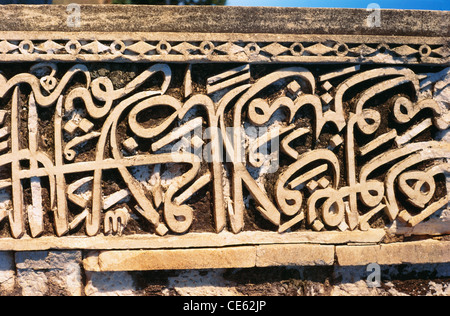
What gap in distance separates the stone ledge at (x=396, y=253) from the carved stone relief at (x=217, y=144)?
0.12 m

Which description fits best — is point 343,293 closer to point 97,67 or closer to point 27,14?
point 97,67

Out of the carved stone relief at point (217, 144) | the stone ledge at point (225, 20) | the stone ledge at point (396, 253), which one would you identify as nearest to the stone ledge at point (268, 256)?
the stone ledge at point (396, 253)

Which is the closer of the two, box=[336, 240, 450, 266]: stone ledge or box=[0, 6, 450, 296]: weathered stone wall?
box=[0, 6, 450, 296]: weathered stone wall

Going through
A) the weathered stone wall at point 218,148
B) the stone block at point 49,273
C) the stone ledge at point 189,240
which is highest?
the weathered stone wall at point 218,148

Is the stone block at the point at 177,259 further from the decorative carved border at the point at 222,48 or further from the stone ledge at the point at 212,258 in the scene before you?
the decorative carved border at the point at 222,48

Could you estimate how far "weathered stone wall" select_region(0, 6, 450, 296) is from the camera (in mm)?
1983

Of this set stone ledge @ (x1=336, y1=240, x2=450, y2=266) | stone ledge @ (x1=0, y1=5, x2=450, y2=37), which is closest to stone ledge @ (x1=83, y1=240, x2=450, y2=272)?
stone ledge @ (x1=336, y1=240, x2=450, y2=266)

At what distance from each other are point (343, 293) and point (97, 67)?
189cm

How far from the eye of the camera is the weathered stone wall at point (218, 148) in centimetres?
198

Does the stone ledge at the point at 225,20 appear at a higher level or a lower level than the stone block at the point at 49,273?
higher

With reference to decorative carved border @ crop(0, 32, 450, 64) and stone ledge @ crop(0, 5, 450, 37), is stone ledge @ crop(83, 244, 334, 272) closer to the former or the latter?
decorative carved border @ crop(0, 32, 450, 64)

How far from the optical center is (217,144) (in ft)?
6.70

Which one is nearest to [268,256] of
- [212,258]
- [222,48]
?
[212,258]

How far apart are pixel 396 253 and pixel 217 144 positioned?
119cm
